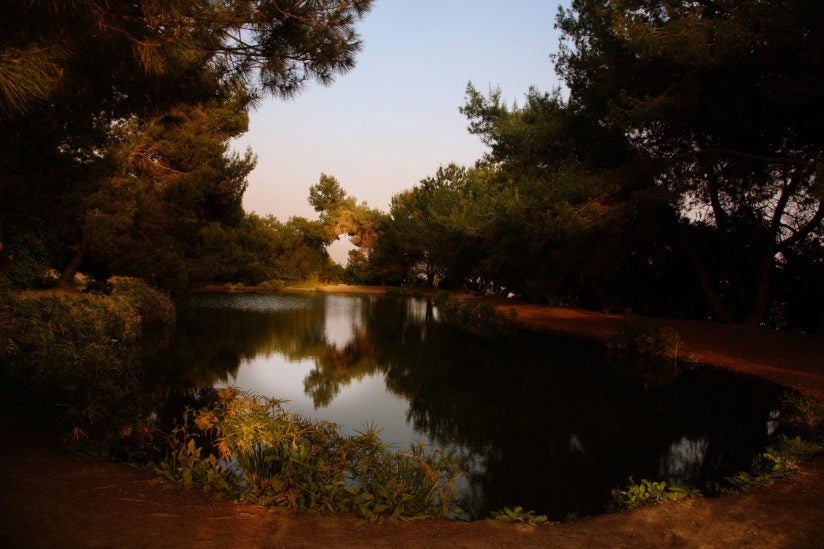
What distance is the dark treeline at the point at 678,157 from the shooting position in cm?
907

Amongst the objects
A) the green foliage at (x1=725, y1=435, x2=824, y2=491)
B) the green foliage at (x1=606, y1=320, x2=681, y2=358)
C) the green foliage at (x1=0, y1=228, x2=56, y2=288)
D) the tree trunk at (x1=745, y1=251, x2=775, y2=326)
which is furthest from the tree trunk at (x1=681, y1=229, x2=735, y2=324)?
the green foliage at (x1=0, y1=228, x2=56, y2=288)

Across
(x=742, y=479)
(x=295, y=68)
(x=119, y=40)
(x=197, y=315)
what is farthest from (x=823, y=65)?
(x=197, y=315)

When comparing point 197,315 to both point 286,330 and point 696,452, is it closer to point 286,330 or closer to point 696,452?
point 286,330

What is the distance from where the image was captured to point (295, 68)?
19.2 feet

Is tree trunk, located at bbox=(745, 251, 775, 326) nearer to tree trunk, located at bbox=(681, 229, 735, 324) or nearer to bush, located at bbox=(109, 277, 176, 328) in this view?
tree trunk, located at bbox=(681, 229, 735, 324)

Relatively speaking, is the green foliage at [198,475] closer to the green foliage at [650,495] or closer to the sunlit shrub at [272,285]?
the green foliage at [650,495]

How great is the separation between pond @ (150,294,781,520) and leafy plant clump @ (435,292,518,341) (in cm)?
149

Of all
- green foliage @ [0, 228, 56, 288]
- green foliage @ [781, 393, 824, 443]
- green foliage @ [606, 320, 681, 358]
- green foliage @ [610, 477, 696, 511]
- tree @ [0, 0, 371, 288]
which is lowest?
green foliage @ [610, 477, 696, 511]

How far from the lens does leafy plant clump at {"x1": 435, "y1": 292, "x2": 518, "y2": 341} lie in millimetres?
15358

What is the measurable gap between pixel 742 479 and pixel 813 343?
9338 mm

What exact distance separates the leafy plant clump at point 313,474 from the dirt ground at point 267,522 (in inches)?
5.4

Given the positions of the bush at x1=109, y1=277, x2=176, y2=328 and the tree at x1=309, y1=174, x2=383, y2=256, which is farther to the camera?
the tree at x1=309, y1=174, x2=383, y2=256

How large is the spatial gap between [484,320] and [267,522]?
14742 mm

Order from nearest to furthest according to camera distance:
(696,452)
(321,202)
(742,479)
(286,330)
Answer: (742,479) < (696,452) < (286,330) < (321,202)
